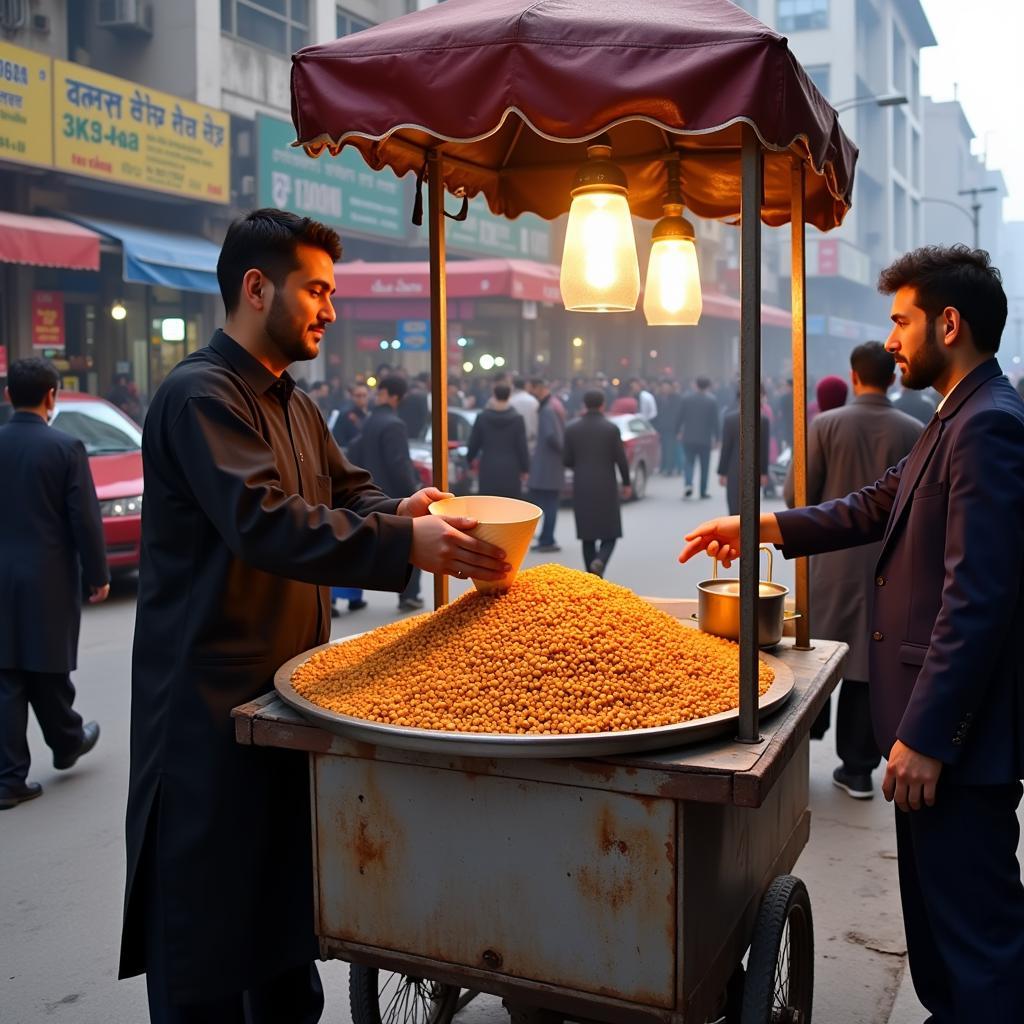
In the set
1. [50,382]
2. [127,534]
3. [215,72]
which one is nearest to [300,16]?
[215,72]

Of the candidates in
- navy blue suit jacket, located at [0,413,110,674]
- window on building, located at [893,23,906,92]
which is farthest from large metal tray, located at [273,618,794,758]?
window on building, located at [893,23,906,92]

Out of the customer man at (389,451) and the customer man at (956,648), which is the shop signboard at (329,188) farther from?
the customer man at (956,648)

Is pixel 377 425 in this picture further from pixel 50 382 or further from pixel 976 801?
pixel 976 801

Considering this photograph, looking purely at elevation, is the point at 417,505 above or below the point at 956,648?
above

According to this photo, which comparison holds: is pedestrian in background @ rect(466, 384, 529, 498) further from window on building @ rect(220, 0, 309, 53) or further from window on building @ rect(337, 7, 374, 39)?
window on building @ rect(337, 7, 374, 39)

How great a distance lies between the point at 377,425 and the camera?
9.67 metres

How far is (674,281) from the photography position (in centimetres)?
386

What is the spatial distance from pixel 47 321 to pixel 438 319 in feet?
50.5

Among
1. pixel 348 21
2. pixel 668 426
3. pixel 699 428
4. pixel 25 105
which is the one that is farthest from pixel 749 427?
pixel 348 21

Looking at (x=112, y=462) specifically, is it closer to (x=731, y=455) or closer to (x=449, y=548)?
(x=731, y=455)

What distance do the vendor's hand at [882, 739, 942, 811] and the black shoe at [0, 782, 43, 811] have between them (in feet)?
13.6

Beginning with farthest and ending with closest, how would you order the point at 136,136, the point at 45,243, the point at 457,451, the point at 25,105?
the point at 136,136 < the point at 457,451 < the point at 25,105 < the point at 45,243

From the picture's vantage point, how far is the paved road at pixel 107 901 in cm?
363

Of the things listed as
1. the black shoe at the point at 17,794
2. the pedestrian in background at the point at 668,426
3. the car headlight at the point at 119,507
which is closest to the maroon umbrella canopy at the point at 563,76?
the black shoe at the point at 17,794
